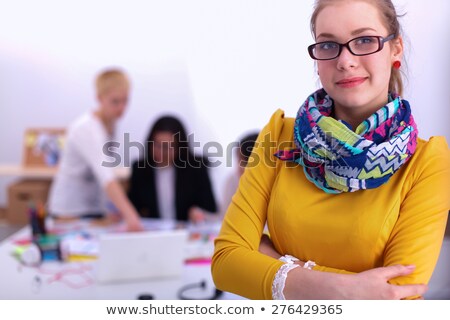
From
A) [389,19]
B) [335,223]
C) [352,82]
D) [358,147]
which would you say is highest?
[389,19]

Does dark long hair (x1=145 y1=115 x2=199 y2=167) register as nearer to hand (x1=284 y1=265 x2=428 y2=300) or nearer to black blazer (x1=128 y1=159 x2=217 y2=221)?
black blazer (x1=128 y1=159 x2=217 y2=221)

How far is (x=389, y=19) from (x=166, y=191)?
1.81m

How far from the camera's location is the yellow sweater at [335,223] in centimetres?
86

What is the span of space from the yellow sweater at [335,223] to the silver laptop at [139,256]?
0.72 meters

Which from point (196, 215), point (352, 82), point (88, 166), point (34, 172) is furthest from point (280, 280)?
point (34, 172)

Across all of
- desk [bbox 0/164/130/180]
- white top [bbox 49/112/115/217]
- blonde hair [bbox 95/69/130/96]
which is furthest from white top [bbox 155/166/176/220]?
desk [bbox 0/164/130/180]

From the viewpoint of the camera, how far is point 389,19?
0.91 m

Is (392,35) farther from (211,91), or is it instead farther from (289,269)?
(211,91)

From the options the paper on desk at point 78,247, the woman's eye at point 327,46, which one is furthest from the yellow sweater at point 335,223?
the paper on desk at point 78,247

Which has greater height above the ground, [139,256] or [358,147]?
[358,147]

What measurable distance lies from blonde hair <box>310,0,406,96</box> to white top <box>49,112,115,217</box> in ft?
5.16

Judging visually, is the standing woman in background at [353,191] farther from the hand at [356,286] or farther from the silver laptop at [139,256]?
the silver laptop at [139,256]

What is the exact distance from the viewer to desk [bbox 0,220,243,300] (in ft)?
5.07

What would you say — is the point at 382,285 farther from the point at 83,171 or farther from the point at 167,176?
the point at 83,171
